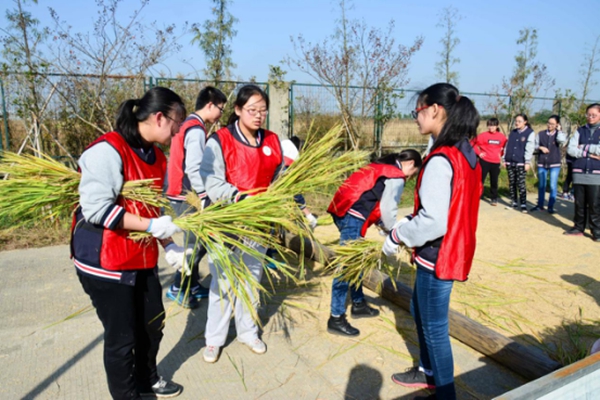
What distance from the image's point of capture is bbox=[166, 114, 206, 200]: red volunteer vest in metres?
3.53

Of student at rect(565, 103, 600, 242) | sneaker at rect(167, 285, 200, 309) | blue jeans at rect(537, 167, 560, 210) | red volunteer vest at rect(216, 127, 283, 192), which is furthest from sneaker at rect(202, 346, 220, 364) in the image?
blue jeans at rect(537, 167, 560, 210)

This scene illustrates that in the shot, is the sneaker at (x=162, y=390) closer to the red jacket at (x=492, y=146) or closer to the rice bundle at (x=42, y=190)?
the rice bundle at (x=42, y=190)

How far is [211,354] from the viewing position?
9.79 feet

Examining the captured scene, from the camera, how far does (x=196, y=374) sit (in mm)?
2855

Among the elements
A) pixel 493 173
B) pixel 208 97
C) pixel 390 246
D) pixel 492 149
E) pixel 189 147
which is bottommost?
pixel 493 173

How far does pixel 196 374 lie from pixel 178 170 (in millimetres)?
1610

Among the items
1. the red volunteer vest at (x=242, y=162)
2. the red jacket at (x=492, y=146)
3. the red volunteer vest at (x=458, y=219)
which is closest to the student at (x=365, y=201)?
the red volunteer vest at (x=242, y=162)

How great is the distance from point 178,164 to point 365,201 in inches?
61.4

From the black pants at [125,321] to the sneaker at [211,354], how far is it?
1.89 feet

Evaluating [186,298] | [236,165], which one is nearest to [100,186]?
[236,165]

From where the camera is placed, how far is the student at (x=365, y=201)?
3184 mm

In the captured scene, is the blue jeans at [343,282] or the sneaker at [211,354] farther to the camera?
the blue jeans at [343,282]

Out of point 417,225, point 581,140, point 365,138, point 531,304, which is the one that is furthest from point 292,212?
point 365,138

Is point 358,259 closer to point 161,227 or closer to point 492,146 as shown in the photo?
point 161,227
